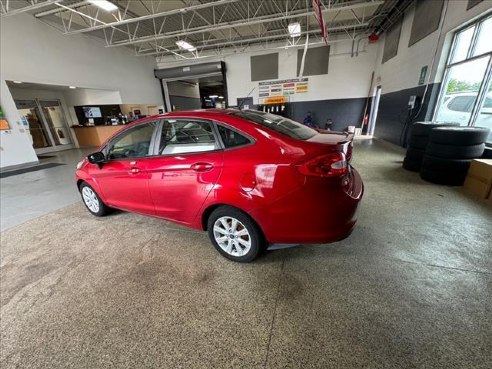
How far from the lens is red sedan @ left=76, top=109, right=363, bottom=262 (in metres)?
1.49

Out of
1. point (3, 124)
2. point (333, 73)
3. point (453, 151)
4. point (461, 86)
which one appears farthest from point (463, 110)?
point (3, 124)

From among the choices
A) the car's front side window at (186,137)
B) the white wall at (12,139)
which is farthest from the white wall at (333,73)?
the car's front side window at (186,137)

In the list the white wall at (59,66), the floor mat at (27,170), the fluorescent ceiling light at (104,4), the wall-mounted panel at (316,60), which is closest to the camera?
the fluorescent ceiling light at (104,4)

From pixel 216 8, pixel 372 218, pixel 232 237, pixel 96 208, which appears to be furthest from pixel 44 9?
pixel 372 218

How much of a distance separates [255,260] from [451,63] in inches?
249

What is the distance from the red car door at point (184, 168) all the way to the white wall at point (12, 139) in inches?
306

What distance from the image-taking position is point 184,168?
6.07ft

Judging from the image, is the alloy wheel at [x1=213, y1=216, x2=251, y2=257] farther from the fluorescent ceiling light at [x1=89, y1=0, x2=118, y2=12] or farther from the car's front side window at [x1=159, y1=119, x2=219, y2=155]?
the fluorescent ceiling light at [x1=89, y1=0, x2=118, y2=12]

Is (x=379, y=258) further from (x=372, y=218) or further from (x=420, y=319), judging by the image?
(x=372, y=218)

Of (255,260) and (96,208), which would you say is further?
(96,208)

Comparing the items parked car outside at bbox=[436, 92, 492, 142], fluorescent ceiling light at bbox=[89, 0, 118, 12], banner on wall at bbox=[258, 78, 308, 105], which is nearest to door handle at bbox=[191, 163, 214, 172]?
parked car outside at bbox=[436, 92, 492, 142]

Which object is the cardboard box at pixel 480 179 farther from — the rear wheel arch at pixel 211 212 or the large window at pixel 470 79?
the rear wheel arch at pixel 211 212

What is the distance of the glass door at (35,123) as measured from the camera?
885 cm

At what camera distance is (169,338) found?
1.33 meters
